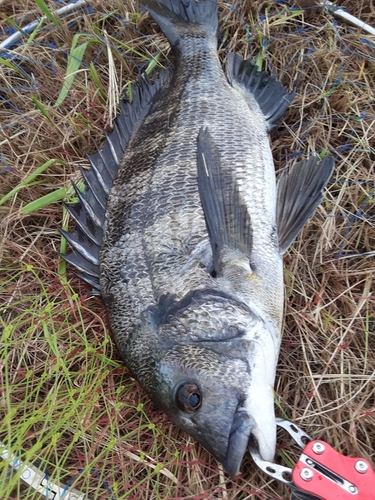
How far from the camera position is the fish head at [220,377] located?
1724 millimetres

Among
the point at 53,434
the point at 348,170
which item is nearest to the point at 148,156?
the point at 348,170

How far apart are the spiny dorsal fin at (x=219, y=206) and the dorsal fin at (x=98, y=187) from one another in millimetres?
715

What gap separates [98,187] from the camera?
2449mm

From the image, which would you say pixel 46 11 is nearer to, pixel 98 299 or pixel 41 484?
pixel 98 299

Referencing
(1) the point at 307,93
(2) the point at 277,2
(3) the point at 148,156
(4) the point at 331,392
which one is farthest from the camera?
(2) the point at 277,2

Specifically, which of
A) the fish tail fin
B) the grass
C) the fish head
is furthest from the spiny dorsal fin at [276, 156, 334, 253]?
the fish tail fin

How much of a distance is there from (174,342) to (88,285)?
875 millimetres

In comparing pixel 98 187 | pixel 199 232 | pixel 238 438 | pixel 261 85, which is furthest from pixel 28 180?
pixel 238 438

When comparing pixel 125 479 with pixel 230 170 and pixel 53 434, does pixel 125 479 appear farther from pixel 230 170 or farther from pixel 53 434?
pixel 230 170

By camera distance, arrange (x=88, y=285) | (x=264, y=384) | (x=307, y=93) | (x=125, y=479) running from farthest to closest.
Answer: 1. (x=307, y=93)
2. (x=88, y=285)
3. (x=125, y=479)
4. (x=264, y=384)

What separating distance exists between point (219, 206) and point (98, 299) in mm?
974

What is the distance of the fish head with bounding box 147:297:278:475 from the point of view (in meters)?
1.72

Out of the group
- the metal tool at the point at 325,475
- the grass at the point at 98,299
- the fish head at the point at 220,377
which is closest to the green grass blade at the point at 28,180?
the grass at the point at 98,299

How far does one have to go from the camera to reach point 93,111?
2.97 meters
